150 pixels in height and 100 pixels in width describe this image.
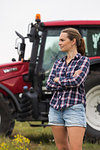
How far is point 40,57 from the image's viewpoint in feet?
19.5

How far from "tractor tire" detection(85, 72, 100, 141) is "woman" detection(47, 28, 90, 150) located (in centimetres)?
291

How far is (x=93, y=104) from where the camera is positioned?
577cm

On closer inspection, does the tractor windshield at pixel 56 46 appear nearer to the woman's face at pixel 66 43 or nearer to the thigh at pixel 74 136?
the woman's face at pixel 66 43

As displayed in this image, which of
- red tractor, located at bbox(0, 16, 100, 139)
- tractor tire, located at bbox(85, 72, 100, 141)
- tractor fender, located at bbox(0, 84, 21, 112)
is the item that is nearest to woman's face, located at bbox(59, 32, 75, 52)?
red tractor, located at bbox(0, 16, 100, 139)

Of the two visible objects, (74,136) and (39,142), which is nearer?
(74,136)

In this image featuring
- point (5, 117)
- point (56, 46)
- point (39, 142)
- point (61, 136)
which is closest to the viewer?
point (61, 136)

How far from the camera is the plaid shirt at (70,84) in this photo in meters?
2.68

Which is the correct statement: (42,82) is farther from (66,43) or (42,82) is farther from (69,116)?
(69,116)

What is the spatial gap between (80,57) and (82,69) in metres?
0.12

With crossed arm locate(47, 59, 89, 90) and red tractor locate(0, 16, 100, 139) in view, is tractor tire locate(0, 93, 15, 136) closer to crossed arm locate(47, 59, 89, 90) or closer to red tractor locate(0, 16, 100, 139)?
red tractor locate(0, 16, 100, 139)

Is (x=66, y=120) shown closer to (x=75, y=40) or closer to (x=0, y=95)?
(x=75, y=40)

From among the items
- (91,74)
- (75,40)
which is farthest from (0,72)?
(75,40)

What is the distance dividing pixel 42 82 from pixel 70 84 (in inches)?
129

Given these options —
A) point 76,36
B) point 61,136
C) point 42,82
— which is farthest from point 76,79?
point 42,82
